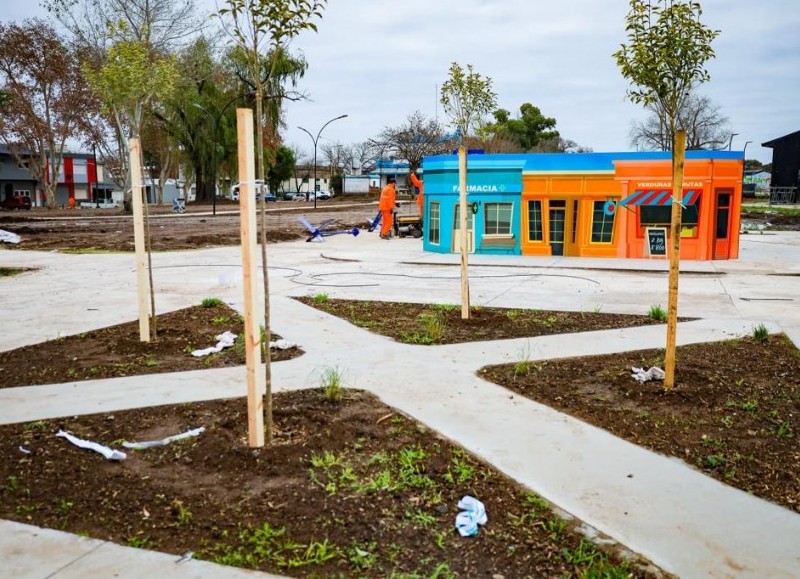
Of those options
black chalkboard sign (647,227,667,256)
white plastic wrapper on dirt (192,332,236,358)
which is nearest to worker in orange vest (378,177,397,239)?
black chalkboard sign (647,227,667,256)

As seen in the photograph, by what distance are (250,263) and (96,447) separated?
1615 mm

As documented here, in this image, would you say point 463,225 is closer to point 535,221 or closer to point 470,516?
point 470,516

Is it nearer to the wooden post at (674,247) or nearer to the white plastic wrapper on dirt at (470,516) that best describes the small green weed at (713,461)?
the wooden post at (674,247)

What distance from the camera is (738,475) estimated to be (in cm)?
418

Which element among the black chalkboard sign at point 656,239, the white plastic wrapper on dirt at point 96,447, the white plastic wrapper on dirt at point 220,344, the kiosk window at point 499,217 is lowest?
the white plastic wrapper on dirt at point 96,447

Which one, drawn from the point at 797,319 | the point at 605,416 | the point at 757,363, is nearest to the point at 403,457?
the point at 605,416

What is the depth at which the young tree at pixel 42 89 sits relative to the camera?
46406 millimetres

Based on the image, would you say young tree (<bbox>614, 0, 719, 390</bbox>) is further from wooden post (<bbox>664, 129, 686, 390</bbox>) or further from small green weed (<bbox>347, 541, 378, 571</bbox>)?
small green weed (<bbox>347, 541, 378, 571</bbox>)

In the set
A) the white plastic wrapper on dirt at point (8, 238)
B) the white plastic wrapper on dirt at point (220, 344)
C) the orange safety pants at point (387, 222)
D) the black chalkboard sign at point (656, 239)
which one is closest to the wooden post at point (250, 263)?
the white plastic wrapper on dirt at point (220, 344)

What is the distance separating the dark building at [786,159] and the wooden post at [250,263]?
2993 inches

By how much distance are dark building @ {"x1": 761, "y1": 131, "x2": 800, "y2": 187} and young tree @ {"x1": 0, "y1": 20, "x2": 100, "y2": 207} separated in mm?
64189

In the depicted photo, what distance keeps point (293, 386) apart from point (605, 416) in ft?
8.60

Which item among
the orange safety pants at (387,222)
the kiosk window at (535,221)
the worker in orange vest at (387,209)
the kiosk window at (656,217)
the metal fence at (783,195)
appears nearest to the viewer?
the kiosk window at (656,217)

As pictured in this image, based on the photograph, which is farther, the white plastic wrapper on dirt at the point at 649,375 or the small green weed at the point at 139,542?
the white plastic wrapper on dirt at the point at 649,375
